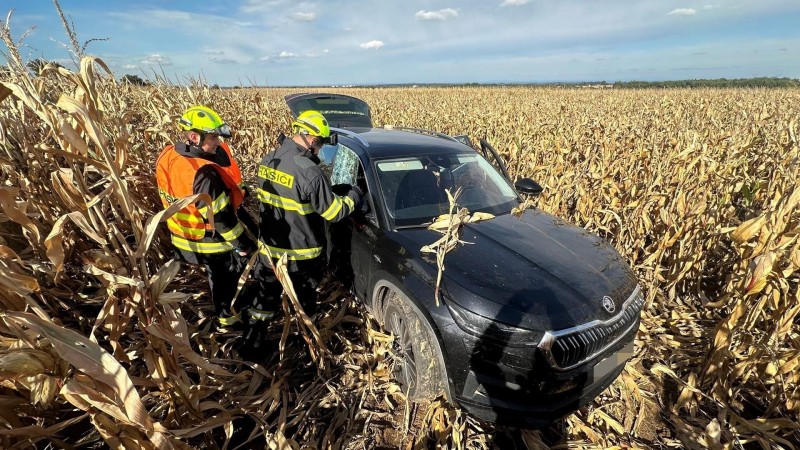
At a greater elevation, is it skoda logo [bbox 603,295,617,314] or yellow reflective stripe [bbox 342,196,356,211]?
yellow reflective stripe [bbox 342,196,356,211]

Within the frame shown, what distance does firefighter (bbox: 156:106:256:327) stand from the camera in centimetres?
268

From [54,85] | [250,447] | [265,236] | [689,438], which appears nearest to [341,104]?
[54,85]

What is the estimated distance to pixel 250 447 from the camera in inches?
88.8

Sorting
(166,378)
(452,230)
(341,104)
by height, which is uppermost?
(341,104)

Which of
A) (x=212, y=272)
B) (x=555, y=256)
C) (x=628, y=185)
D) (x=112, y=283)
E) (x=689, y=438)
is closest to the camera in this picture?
(x=112, y=283)

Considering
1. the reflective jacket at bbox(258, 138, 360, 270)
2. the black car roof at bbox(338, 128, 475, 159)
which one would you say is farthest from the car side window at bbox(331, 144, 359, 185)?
the reflective jacket at bbox(258, 138, 360, 270)

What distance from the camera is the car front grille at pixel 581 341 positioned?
205 cm

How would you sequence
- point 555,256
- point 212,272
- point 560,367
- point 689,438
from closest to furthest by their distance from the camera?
point 560,367 → point 689,438 → point 555,256 → point 212,272

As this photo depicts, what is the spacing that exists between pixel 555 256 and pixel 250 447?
2494 millimetres

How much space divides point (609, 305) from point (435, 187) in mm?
1687

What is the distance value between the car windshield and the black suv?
0.01 meters

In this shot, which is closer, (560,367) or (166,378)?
(166,378)

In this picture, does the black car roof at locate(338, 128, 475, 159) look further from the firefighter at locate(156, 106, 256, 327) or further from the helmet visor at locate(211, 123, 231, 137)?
the firefighter at locate(156, 106, 256, 327)

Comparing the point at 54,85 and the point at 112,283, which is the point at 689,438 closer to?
the point at 112,283
